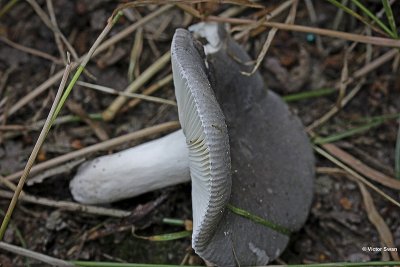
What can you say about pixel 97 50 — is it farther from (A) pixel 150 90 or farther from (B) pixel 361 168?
(B) pixel 361 168

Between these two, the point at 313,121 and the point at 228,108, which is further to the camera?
the point at 313,121

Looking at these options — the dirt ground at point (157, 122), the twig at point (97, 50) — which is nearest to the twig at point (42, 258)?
the dirt ground at point (157, 122)

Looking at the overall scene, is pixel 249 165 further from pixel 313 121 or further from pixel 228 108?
pixel 313 121

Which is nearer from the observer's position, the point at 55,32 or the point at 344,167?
the point at 344,167

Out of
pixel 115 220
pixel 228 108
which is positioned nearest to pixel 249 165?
pixel 228 108

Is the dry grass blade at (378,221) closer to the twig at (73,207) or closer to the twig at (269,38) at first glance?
the twig at (269,38)

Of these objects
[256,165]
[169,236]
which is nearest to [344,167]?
→ [256,165]
